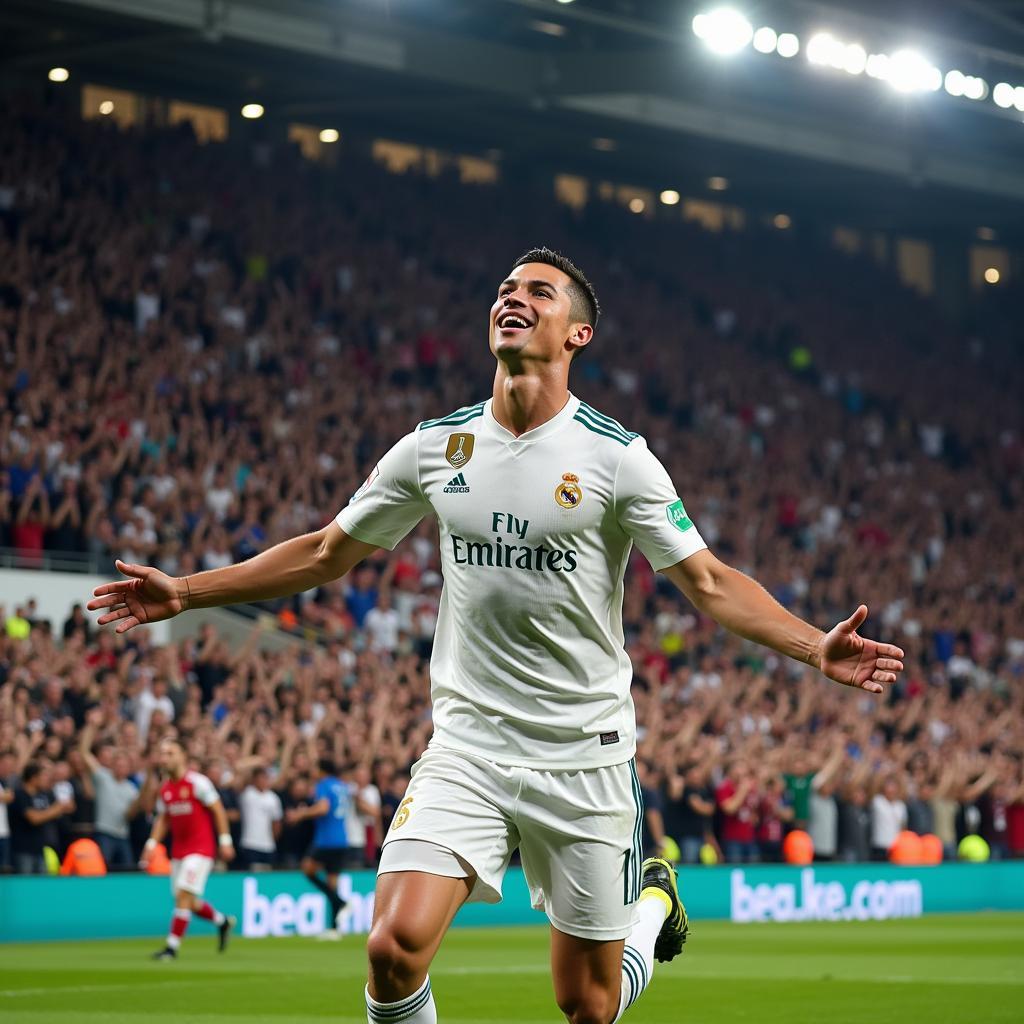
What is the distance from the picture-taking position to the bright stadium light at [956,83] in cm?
3075

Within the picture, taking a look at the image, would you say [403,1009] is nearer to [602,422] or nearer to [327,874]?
[602,422]

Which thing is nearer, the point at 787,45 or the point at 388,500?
the point at 388,500

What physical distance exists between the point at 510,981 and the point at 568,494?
9.80 meters

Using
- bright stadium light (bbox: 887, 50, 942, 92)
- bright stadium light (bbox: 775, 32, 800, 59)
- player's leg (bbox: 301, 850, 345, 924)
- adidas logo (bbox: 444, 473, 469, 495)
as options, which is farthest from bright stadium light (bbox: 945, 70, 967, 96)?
adidas logo (bbox: 444, 473, 469, 495)

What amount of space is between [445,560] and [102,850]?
14452 millimetres

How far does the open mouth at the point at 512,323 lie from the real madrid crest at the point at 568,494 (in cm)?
52

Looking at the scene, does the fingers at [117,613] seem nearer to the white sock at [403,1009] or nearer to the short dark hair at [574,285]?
the white sock at [403,1009]

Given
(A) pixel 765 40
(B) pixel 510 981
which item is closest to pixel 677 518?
(B) pixel 510 981

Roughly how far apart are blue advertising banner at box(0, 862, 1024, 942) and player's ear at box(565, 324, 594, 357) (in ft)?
34.8

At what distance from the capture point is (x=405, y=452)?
692 centimetres

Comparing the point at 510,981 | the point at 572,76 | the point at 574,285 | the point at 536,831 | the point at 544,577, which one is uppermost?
the point at 572,76

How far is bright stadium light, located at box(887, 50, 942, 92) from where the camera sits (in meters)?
30.0

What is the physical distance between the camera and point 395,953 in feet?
20.3

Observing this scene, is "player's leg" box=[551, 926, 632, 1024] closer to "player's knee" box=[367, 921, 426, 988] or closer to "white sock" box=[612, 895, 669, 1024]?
"white sock" box=[612, 895, 669, 1024]
